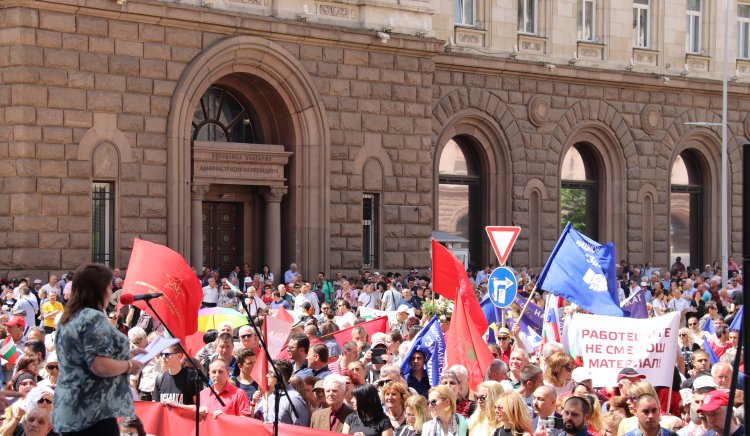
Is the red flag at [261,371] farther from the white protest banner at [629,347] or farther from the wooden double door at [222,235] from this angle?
the wooden double door at [222,235]

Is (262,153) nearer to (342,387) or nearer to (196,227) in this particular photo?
(196,227)

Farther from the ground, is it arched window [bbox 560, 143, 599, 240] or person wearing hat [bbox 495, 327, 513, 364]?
arched window [bbox 560, 143, 599, 240]

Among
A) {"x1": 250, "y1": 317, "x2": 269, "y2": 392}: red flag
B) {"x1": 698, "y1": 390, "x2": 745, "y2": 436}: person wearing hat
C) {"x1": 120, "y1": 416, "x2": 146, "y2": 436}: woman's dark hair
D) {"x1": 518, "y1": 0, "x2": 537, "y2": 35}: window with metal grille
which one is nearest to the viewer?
{"x1": 698, "y1": 390, "x2": 745, "y2": 436}: person wearing hat

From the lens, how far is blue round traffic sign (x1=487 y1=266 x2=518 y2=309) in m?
18.7

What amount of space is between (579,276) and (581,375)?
4967 mm

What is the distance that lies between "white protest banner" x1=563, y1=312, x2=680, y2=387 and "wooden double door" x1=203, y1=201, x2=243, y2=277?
19515mm

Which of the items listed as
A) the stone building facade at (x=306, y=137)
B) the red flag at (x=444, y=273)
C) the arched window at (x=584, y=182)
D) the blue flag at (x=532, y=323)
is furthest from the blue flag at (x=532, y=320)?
the arched window at (x=584, y=182)

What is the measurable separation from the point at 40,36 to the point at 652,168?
21009 millimetres

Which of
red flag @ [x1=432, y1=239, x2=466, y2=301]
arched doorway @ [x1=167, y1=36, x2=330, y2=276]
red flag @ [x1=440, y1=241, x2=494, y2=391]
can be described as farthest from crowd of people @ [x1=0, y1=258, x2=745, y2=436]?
arched doorway @ [x1=167, y1=36, x2=330, y2=276]

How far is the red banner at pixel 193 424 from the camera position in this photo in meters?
11.2

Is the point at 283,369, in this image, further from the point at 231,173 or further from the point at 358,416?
the point at 231,173

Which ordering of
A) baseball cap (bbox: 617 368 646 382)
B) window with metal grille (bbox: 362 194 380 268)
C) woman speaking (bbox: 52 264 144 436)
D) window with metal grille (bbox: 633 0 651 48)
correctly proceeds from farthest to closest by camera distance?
window with metal grille (bbox: 633 0 651 48)
window with metal grille (bbox: 362 194 380 268)
baseball cap (bbox: 617 368 646 382)
woman speaking (bbox: 52 264 144 436)

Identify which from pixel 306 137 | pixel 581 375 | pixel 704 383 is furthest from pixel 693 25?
pixel 704 383

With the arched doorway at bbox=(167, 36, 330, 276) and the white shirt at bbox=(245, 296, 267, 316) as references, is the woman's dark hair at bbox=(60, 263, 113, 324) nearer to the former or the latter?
the white shirt at bbox=(245, 296, 267, 316)
